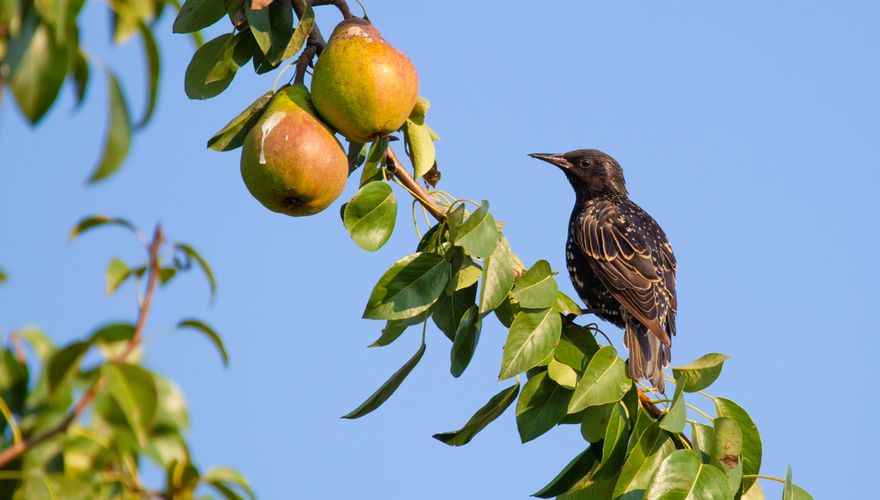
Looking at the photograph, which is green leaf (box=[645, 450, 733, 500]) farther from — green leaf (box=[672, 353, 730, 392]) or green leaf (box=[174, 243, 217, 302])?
green leaf (box=[174, 243, 217, 302])

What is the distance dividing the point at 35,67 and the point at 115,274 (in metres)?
0.39

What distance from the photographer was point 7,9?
4.56 feet

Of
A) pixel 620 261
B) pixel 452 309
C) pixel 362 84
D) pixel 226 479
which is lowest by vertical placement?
pixel 226 479

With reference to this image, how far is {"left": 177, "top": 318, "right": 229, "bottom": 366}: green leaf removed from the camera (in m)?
1.60

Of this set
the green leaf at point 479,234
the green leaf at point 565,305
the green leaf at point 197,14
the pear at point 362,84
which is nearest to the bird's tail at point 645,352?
the green leaf at point 565,305

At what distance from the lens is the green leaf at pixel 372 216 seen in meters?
3.16

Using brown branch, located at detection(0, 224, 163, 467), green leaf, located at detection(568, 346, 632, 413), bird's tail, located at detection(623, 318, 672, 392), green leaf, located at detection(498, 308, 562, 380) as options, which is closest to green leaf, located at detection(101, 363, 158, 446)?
brown branch, located at detection(0, 224, 163, 467)

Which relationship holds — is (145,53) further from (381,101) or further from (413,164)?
(413,164)

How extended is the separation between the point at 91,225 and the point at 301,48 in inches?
69.7

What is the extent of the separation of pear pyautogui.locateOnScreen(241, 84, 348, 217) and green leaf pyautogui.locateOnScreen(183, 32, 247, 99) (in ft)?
1.21

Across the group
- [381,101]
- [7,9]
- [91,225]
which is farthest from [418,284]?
[7,9]

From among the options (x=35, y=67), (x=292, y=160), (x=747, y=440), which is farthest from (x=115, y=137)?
(x=747, y=440)

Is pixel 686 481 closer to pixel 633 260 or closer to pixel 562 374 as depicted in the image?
pixel 562 374

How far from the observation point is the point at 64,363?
1.48 m
